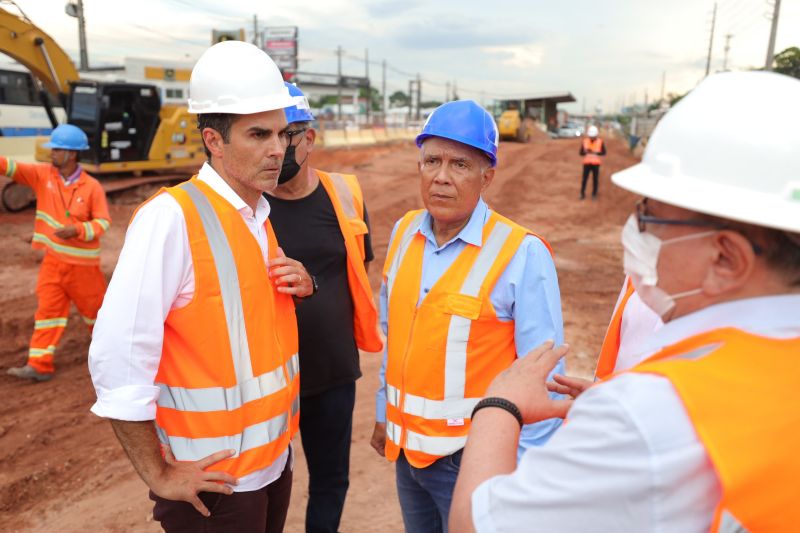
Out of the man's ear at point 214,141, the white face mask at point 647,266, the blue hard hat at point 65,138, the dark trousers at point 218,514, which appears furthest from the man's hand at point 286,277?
the blue hard hat at point 65,138

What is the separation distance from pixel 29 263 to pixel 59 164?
15.9 feet

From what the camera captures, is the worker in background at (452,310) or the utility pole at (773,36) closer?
the worker in background at (452,310)

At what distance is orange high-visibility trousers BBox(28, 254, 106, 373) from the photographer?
5.79 metres

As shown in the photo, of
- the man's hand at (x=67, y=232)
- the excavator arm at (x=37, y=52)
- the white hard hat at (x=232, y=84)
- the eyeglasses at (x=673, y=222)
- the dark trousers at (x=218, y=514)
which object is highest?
the excavator arm at (x=37, y=52)

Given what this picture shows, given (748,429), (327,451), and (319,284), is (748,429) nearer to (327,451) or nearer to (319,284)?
(319,284)

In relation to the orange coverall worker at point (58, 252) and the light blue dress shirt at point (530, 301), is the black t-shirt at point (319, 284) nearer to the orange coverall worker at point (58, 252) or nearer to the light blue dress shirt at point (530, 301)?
the light blue dress shirt at point (530, 301)

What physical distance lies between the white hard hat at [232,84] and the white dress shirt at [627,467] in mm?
1635

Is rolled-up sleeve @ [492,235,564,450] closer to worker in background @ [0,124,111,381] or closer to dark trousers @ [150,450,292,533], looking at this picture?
dark trousers @ [150,450,292,533]

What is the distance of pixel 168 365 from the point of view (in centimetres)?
200

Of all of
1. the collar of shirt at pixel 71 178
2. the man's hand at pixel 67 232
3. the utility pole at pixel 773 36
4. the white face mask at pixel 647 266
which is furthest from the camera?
the utility pole at pixel 773 36

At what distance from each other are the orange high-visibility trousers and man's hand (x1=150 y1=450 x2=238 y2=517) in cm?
465

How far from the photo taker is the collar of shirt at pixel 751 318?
1.06 metres

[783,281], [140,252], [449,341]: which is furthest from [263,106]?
[783,281]

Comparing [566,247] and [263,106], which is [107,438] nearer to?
[263,106]
